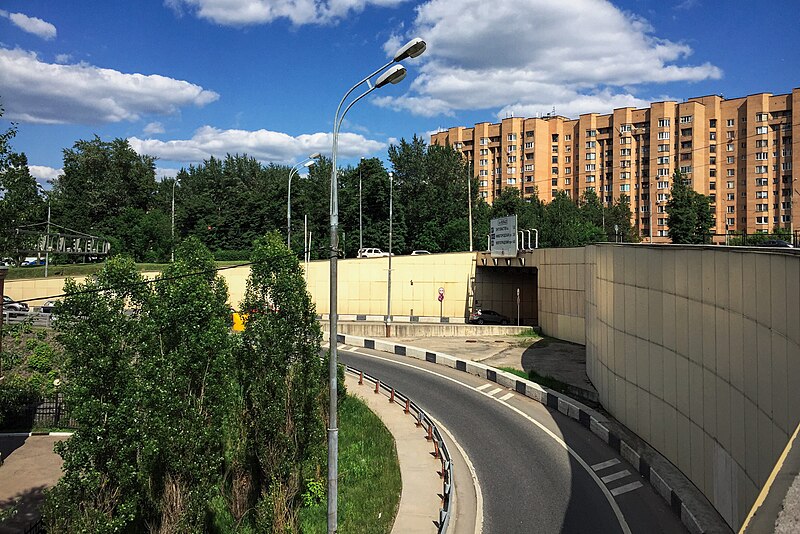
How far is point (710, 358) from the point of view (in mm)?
12898

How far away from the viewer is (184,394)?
1348cm

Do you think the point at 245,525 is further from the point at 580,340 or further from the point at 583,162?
the point at 583,162

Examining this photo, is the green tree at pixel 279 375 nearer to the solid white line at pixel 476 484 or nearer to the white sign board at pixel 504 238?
the solid white line at pixel 476 484

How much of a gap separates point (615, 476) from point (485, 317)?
3039 cm

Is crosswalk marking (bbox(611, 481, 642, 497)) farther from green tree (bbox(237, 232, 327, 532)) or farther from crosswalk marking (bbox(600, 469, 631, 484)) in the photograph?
green tree (bbox(237, 232, 327, 532))

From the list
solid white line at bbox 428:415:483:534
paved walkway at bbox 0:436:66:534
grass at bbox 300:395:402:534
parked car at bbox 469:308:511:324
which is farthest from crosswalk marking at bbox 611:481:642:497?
parked car at bbox 469:308:511:324

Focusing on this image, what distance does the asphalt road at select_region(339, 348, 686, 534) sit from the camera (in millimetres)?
13406

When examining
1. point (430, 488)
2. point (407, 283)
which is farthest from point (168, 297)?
point (407, 283)

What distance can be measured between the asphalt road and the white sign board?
53.8 ft

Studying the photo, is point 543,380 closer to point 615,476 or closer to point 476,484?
point 615,476

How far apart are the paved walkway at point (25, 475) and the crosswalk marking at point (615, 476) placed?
615 inches

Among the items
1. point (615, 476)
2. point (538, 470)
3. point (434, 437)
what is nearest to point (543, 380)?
point (434, 437)

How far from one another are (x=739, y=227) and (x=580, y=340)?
6231 centimetres

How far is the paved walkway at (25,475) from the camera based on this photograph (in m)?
16.8
